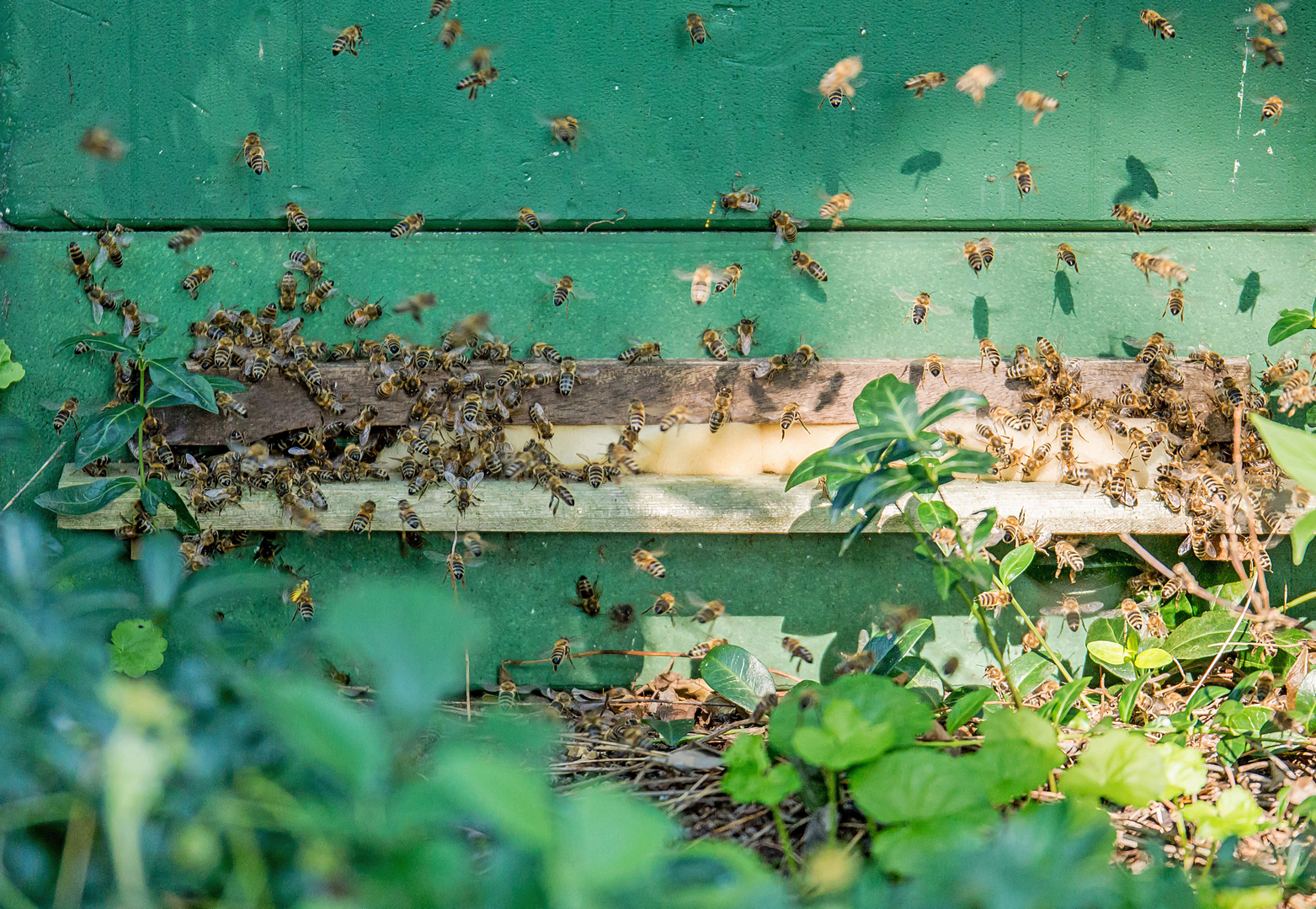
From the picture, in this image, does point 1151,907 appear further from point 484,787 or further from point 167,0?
point 167,0

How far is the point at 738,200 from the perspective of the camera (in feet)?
10.5

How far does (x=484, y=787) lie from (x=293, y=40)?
3234 mm

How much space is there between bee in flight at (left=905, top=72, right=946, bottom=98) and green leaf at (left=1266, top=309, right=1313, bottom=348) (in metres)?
1.41

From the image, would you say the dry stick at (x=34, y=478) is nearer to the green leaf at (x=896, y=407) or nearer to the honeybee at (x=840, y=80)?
the green leaf at (x=896, y=407)

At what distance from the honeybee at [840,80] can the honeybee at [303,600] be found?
2.58 metres

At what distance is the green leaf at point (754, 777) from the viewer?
1804 mm

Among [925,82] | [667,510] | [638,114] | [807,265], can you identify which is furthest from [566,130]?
[667,510]

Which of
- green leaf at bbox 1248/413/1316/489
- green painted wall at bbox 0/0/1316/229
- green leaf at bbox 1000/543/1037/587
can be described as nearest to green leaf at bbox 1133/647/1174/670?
green leaf at bbox 1000/543/1037/587

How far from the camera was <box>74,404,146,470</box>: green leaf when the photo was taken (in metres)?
2.84

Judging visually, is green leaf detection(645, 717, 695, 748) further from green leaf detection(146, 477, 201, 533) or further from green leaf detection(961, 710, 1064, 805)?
green leaf detection(146, 477, 201, 533)

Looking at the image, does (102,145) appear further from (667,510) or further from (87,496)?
(667,510)

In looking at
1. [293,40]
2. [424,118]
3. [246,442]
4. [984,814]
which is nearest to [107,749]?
[984,814]

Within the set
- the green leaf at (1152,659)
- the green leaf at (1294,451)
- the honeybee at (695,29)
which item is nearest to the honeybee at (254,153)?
the honeybee at (695,29)

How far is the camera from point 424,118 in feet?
10.5
